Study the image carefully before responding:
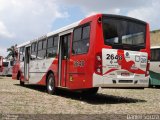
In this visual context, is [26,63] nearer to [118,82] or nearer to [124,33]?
[124,33]

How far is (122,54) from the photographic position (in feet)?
44.0

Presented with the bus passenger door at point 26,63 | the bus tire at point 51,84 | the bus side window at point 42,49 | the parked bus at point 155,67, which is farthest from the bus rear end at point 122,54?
the parked bus at point 155,67

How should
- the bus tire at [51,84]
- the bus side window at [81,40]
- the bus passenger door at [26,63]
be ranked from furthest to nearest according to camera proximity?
the bus passenger door at [26,63] → the bus tire at [51,84] → the bus side window at [81,40]

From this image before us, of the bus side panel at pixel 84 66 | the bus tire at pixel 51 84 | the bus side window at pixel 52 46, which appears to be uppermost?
the bus side window at pixel 52 46

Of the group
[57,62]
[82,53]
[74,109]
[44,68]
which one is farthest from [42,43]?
[74,109]

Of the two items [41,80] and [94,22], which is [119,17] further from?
[41,80]

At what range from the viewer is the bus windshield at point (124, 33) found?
13.4 m

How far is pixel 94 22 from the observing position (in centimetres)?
1312

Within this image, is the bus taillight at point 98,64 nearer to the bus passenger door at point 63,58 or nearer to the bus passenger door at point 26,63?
the bus passenger door at point 63,58

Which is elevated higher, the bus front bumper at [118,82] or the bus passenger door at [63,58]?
the bus passenger door at [63,58]

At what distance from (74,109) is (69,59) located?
149 inches

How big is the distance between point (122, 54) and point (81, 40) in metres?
1.63

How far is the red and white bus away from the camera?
42.6 feet

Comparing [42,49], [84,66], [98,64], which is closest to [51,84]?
[42,49]
